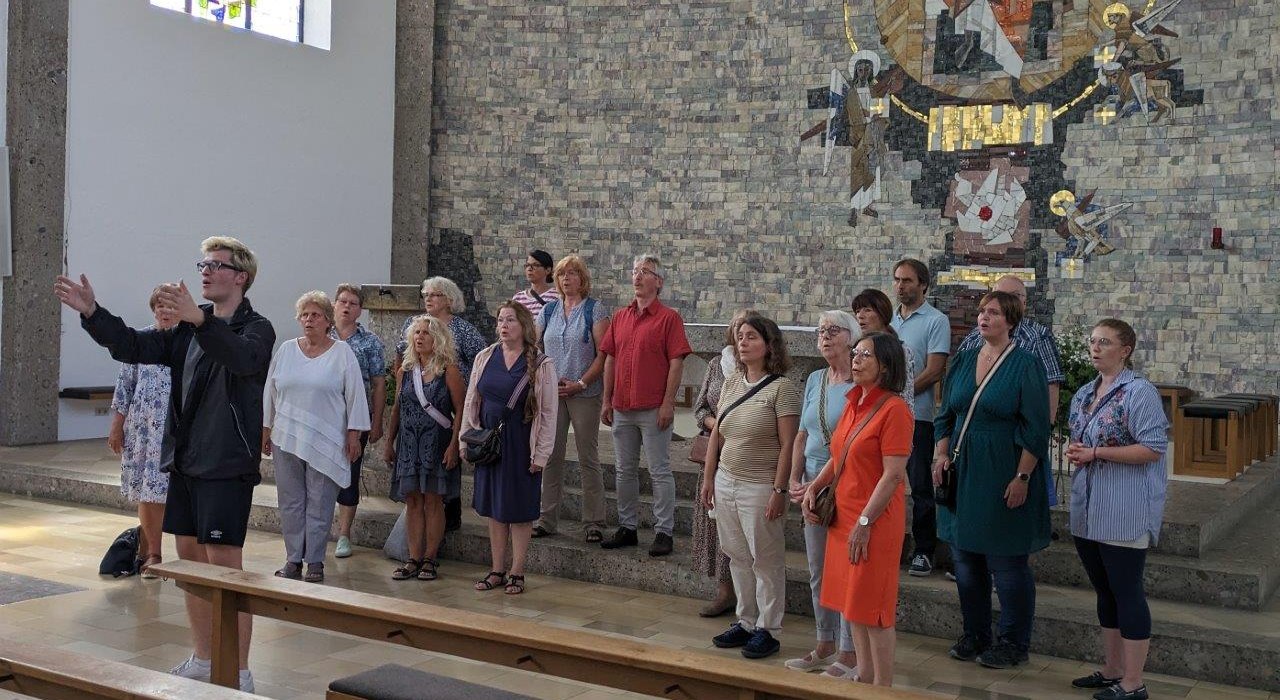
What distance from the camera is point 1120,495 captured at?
472cm

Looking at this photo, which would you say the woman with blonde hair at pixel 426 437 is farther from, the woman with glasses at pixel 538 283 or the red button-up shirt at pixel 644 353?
the red button-up shirt at pixel 644 353

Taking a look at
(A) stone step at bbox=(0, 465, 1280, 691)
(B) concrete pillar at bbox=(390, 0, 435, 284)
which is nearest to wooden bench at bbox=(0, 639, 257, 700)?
(A) stone step at bbox=(0, 465, 1280, 691)

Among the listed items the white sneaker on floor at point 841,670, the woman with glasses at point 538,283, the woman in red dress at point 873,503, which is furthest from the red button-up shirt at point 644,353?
the woman in red dress at point 873,503

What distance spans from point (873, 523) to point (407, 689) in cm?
185

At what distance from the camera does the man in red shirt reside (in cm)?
661

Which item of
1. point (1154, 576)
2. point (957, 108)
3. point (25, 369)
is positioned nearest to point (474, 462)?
point (1154, 576)

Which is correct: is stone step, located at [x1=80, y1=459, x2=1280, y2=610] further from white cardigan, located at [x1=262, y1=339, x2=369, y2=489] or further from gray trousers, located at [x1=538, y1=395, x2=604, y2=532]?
white cardigan, located at [x1=262, y1=339, x2=369, y2=489]

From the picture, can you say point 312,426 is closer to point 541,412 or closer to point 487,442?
point 487,442

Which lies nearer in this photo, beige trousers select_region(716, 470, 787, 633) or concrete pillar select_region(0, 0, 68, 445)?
beige trousers select_region(716, 470, 787, 633)

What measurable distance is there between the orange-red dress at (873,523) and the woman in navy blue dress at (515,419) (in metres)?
2.19

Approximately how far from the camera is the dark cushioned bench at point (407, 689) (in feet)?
10.6

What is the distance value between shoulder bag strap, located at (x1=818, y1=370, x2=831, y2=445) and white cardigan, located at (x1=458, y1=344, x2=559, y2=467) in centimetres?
163

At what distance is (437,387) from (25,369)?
610 cm

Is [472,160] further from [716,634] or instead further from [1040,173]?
[716,634]
